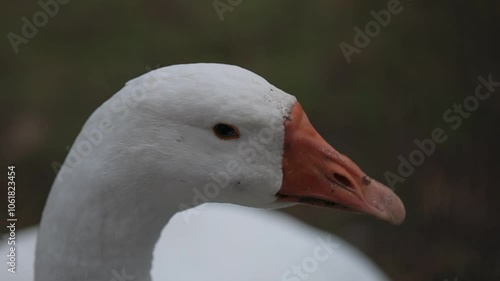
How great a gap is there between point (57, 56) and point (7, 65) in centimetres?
28

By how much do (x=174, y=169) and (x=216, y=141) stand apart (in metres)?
0.11

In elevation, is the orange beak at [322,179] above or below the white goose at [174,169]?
below

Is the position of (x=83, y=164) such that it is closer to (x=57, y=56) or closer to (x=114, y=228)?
(x=114, y=228)

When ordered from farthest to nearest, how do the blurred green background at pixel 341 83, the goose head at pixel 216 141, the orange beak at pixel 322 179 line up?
the blurred green background at pixel 341 83 < the orange beak at pixel 322 179 < the goose head at pixel 216 141

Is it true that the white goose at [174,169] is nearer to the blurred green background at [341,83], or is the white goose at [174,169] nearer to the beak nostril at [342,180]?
the beak nostril at [342,180]

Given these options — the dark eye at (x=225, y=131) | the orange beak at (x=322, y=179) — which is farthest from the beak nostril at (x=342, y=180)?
the dark eye at (x=225, y=131)

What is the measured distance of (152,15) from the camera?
4.76 metres

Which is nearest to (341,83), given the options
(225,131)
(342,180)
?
(342,180)

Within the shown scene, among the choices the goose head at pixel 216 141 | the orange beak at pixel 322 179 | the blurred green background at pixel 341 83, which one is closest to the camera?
the goose head at pixel 216 141

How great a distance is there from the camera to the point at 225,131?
1736 millimetres

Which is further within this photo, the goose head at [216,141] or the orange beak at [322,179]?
the orange beak at [322,179]

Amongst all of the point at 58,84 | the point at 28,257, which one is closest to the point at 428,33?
the point at 58,84

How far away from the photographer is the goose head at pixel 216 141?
5.59 ft

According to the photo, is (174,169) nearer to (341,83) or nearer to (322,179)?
(322,179)
